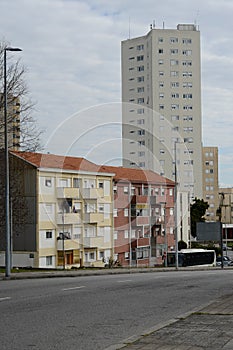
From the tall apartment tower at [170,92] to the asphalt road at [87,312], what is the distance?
93.9 meters

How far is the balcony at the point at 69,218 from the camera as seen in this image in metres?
62.3

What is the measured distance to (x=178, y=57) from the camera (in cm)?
11538

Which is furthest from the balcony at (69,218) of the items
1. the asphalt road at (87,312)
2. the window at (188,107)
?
the window at (188,107)

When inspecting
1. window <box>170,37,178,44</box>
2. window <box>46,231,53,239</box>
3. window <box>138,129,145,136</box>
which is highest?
window <box>170,37,178,44</box>

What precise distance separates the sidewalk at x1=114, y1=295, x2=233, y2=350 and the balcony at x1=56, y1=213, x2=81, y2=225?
49919 millimetres

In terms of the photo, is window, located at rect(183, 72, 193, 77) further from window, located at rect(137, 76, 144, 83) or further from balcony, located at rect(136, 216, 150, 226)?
balcony, located at rect(136, 216, 150, 226)

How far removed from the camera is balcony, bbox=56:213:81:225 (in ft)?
204

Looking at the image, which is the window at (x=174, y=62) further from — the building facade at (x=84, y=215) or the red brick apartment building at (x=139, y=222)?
the red brick apartment building at (x=139, y=222)

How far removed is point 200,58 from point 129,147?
72.7ft

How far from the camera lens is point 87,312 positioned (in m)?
13.2

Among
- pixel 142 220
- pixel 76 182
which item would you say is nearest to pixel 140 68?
pixel 142 220

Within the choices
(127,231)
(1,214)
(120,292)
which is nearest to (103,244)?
(127,231)

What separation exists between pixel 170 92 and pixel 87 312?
104187 millimetres

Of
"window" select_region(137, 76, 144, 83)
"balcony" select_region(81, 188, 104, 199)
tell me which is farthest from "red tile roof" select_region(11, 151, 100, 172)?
"window" select_region(137, 76, 144, 83)
